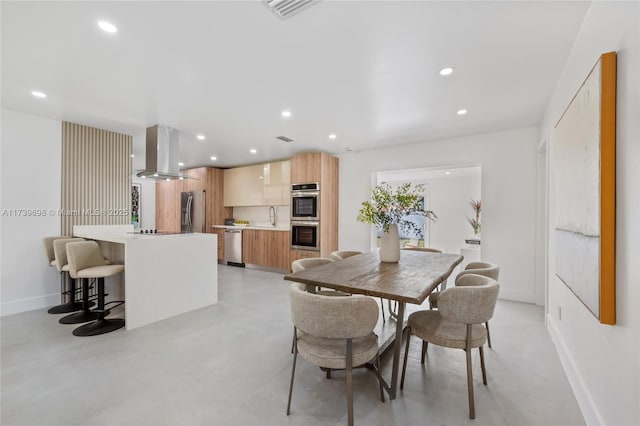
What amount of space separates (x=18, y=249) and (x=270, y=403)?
405cm

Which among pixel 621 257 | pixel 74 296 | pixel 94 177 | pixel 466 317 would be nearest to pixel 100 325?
pixel 74 296

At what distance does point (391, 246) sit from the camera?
265 cm

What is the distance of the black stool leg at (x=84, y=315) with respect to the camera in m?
3.14

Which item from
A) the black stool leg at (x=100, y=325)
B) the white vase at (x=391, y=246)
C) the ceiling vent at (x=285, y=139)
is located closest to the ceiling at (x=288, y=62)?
the ceiling vent at (x=285, y=139)

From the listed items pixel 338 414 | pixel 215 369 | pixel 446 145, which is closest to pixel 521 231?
pixel 446 145

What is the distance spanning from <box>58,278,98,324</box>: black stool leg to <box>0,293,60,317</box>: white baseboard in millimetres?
785

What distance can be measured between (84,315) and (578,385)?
481cm

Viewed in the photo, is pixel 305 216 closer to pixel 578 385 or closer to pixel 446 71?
pixel 446 71

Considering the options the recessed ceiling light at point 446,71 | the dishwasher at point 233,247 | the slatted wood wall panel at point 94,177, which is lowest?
the dishwasher at point 233,247

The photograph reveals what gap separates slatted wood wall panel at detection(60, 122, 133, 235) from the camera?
391cm

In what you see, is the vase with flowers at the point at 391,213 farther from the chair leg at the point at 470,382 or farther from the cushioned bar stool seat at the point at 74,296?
the cushioned bar stool seat at the point at 74,296

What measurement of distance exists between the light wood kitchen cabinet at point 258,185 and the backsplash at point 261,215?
387 mm

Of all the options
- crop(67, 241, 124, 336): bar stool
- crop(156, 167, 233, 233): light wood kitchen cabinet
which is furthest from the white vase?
crop(156, 167, 233, 233): light wood kitchen cabinet

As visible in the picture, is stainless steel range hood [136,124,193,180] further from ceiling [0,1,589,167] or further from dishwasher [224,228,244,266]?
dishwasher [224,228,244,266]
